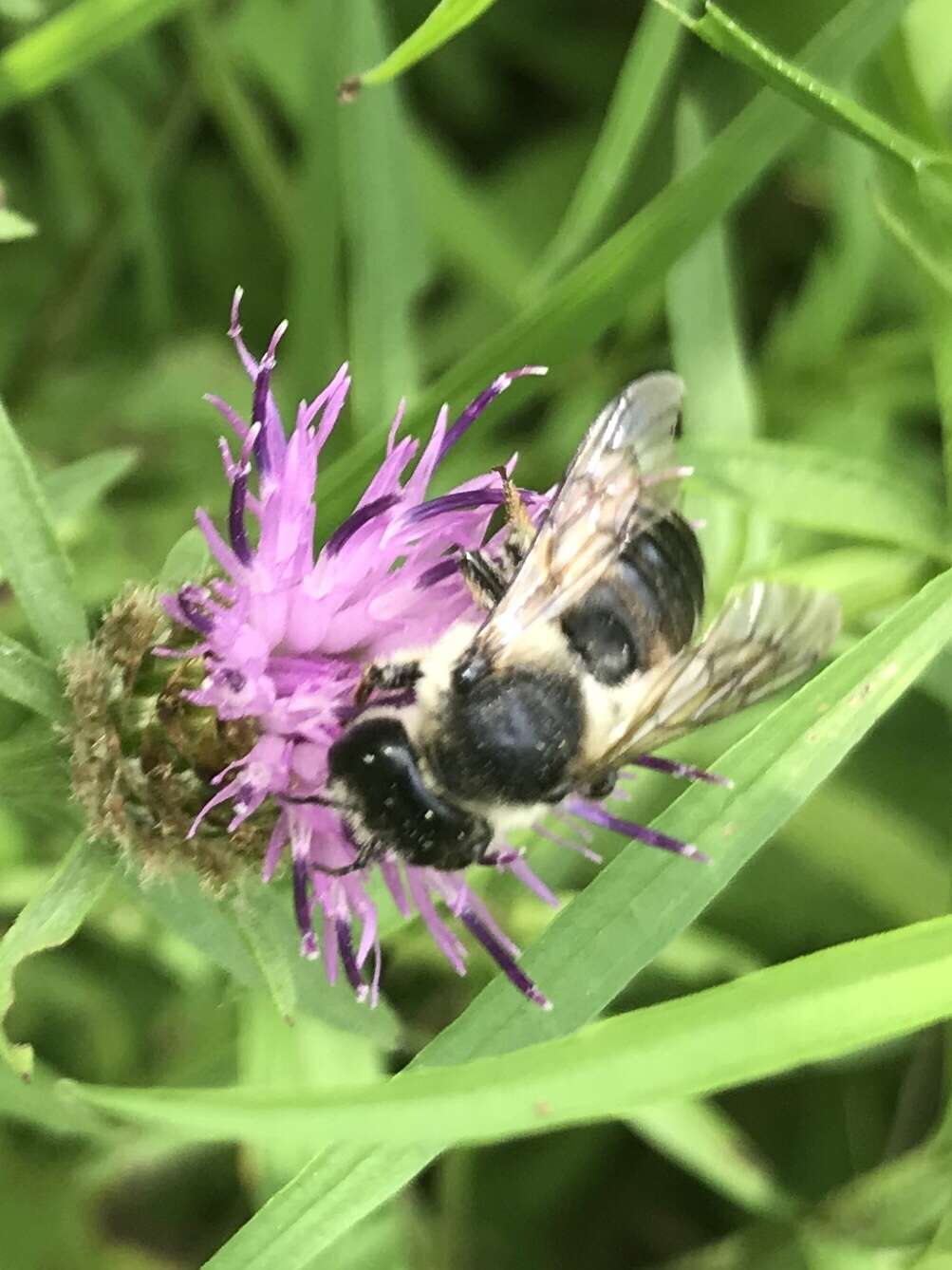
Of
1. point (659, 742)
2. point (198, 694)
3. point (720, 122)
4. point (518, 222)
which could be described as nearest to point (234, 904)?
point (198, 694)

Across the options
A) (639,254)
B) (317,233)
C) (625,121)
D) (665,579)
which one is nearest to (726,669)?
(665,579)

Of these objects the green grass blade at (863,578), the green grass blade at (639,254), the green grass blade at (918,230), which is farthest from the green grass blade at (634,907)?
the green grass blade at (639,254)

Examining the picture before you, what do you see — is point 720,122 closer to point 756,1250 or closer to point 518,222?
point 518,222

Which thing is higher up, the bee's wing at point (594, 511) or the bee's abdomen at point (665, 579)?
the bee's wing at point (594, 511)

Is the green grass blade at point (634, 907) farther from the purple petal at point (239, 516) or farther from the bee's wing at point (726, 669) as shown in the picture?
the purple petal at point (239, 516)

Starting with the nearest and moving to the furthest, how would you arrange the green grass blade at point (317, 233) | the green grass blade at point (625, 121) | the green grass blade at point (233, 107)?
1. the green grass blade at point (625, 121)
2. the green grass blade at point (317, 233)
3. the green grass blade at point (233, 107)
